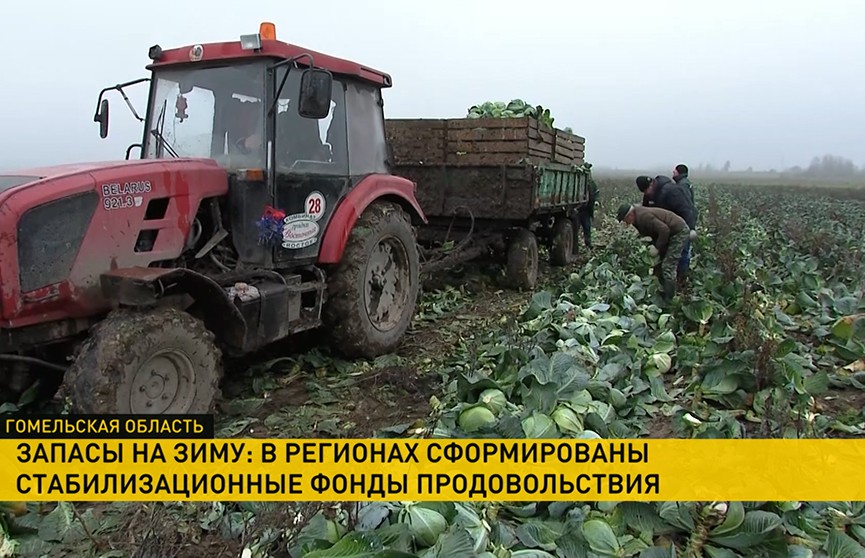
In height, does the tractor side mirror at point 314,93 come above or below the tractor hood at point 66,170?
above

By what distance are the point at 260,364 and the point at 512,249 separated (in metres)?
4.34

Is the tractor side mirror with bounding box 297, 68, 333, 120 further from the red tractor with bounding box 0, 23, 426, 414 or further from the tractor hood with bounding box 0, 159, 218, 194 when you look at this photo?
the tractor hood with bounding box 0, 159, 218, 194

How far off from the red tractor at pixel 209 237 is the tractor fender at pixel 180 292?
0.03 feet

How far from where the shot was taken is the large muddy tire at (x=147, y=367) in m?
3.39

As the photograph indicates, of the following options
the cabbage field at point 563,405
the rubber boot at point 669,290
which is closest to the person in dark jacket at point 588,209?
the cabbage field at point 563,405

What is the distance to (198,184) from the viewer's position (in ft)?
14.2

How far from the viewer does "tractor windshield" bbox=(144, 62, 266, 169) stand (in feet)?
15.2

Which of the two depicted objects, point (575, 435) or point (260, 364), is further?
point (260, 364)

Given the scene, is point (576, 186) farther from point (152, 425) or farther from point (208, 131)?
point (152, 425)

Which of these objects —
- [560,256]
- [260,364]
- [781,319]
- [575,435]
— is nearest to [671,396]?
[575,435]

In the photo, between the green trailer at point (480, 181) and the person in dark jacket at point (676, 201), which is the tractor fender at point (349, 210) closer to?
the green trailer at point (480, 181)

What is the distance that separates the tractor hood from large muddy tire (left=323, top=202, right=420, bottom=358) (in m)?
1.33

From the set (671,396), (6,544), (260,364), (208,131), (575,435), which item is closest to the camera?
(6,544)
